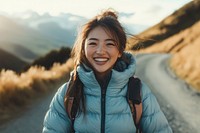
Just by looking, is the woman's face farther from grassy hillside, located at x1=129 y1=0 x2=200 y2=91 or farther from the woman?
grassy hillside, located at x1=129 y1=0 x2=200 y2=91

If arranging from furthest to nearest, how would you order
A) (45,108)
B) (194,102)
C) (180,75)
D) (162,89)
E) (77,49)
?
(180,75) → (162,89) → (194,102) → (45,108) → (77,49)

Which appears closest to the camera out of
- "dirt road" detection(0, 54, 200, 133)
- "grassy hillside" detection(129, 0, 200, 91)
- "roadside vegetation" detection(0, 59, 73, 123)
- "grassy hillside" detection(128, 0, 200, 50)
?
"dirt road" detection(0, 54, 200, 133)

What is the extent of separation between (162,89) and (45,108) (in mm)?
6754

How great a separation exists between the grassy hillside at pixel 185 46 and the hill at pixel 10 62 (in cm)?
1759

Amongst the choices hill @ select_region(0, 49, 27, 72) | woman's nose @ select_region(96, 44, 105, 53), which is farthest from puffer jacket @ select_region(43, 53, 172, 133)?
hill @ select_region(0, 49, 27, 72)

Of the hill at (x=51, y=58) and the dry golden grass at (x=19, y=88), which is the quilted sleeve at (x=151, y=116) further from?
the hill at (x=51, y=58)

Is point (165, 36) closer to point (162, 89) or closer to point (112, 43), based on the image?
point (162, 89)

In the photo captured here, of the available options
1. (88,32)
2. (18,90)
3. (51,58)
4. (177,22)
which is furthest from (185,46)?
(177,22)

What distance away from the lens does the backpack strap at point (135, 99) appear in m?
3.72

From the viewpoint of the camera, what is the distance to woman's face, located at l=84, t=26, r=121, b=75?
3846 mm

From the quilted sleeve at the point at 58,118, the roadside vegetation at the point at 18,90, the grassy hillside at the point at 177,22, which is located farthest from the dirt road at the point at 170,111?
the grassy hillside at the point at 177,22

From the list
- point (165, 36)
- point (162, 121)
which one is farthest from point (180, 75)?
point (165, 36)

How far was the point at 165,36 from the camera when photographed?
98188mm

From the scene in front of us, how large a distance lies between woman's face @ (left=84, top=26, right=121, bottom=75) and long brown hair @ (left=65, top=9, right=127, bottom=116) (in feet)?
0.13
